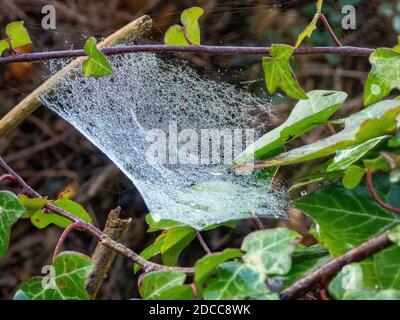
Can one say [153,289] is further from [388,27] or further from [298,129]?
[388,27]

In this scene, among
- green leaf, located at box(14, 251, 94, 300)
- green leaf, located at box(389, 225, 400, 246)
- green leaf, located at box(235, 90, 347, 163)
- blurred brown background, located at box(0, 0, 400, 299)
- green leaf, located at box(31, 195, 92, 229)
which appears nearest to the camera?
green leaf, located at box(389, 225, 400, 246)

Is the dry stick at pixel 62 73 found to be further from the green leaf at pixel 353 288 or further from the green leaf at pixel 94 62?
the green leaf at pixel 353 288

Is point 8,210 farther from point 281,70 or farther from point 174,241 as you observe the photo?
point 281,70

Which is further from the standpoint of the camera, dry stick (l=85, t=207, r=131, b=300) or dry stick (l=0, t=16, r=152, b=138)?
dry stick (l=0, t=16, r=152, b=138)

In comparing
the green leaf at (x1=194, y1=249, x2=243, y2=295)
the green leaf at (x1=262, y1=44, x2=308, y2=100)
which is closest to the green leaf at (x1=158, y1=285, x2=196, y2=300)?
the green leaf at (x1=194, y1=249, x2=243, y2=295)

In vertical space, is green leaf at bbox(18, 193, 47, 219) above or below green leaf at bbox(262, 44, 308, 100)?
below

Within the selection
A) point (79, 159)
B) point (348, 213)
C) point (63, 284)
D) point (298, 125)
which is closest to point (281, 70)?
point (298, 125)

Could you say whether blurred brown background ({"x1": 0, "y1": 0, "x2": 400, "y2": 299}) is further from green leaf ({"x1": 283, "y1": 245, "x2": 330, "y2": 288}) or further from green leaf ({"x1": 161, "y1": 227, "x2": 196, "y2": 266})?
green leaf ({"x1": 283, "y1": 245, "x2": 330, "y2": 288})
